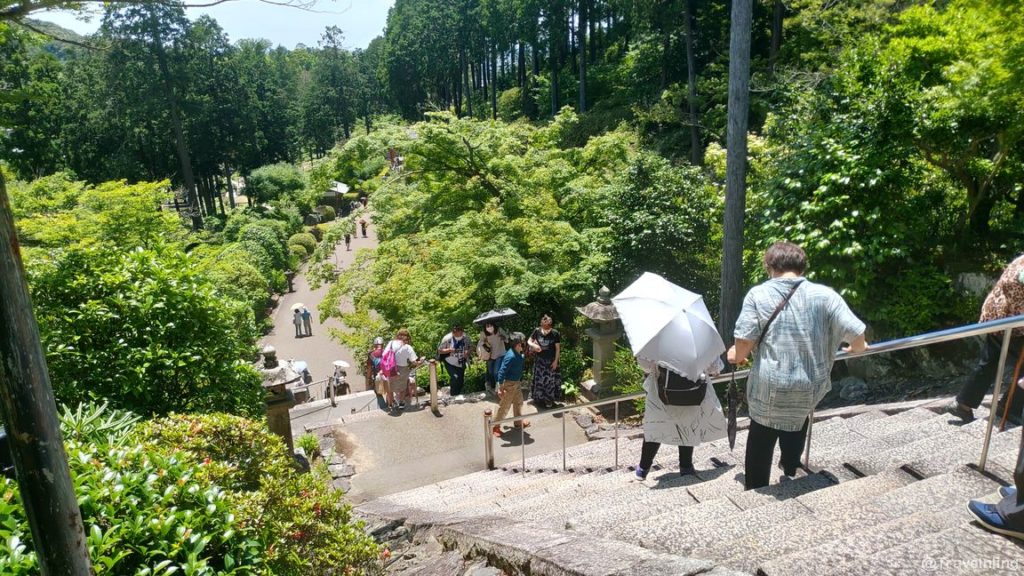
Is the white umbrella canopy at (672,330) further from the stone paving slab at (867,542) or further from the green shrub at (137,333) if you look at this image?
the green shrub at (137,333)

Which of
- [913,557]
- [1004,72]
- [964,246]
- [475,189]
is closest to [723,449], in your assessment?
[913,557]

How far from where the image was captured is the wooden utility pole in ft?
5.32

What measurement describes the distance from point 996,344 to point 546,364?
5.11 metres

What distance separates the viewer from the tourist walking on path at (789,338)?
346 centimetres

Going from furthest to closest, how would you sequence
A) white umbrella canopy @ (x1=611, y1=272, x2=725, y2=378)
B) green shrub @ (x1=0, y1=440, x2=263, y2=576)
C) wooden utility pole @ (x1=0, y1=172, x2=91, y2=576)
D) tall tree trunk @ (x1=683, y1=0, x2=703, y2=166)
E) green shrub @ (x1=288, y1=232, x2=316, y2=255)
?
1. green shrub @ (x1=288, y1=232, x2=316, y2=255)
2. tall tree trunk @ (x1=683, y1=0, x2=703, y2=166)
3. white umbrella canopy @ (x1=611, y1=272, x2=725, y2=378)
4. green shrub @ (x1=0, y1=440, x2=263, y2=576)
5. wooden utility pole @ (x1=0, y1=172, x2=91, y2=576)

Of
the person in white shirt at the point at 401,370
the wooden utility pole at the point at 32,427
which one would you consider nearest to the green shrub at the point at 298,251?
the person in white shirt at the point at 401,370

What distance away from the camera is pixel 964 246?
786 cm

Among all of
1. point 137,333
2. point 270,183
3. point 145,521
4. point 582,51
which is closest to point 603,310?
point 137,333

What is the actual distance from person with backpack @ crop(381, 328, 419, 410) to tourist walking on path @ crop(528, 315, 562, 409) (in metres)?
1.94

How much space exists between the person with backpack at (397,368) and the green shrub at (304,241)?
2481cm

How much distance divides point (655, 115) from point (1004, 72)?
14.3m

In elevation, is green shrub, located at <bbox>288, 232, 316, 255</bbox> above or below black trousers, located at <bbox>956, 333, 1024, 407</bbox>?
below

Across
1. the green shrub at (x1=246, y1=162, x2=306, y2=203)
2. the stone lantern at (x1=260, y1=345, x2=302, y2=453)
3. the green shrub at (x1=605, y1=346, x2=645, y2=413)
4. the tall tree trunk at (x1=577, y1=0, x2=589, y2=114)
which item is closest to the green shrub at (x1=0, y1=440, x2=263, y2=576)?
the stone lantern at (x1=260, y1=345, x2=302, y2=453)

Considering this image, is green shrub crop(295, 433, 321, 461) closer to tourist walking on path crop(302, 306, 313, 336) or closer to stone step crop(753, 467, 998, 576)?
stone step crop(753, 467, 998, 576)
